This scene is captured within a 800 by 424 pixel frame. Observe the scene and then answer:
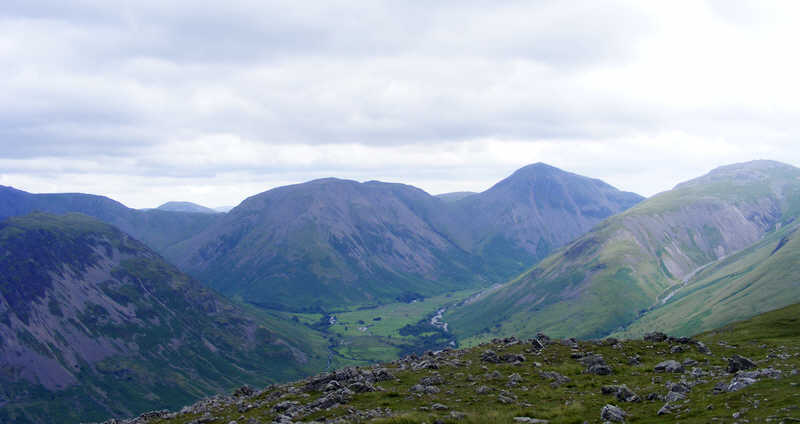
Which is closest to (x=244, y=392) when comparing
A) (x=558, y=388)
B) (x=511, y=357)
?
(x=511, y=357)

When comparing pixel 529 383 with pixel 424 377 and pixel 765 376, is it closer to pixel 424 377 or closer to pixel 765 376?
pixel 424 377

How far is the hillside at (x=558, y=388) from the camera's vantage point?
29.8 m

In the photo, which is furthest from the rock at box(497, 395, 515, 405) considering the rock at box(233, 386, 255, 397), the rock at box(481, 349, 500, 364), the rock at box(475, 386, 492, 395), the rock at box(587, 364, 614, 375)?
the rock at box(233, 386, 255, 397)

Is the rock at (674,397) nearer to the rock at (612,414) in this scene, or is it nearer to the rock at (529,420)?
the rock at (612,414)

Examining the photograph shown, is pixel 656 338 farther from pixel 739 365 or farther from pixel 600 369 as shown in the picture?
pixel 739 365

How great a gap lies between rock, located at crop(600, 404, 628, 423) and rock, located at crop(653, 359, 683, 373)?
46.5 ft

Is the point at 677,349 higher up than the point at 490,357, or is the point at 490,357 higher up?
the point at 677,349

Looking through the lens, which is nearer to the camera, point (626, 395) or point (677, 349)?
point (626, 395)

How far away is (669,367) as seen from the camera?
4156 cm

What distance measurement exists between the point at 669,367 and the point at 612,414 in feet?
52.1

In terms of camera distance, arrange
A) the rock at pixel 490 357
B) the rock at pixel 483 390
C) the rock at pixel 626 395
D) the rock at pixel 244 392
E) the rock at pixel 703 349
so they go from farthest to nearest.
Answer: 1. the rock at pixel 244 392
2. the rock at pixel 490 357
3. the rock at pixel 703 349
4. the rock at pixel 483 390
5. the rock at pixel 626 395

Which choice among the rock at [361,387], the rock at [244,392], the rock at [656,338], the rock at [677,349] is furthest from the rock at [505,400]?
the rock at [244,392]

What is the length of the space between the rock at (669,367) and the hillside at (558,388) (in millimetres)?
86

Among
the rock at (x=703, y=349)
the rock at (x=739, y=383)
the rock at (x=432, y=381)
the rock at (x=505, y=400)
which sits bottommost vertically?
the rock at (x=432, y=381)
